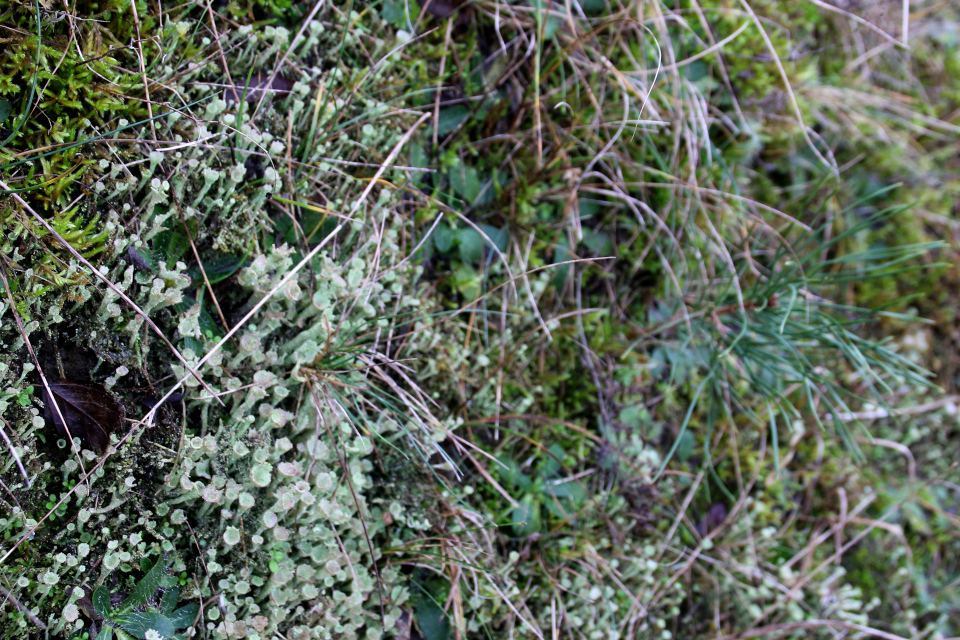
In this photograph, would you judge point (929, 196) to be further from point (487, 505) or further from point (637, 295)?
point (487, 505)

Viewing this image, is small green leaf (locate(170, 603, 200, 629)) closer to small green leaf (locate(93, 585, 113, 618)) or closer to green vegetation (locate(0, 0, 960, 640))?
green vegetation (locate(0, 0, 960, 640))

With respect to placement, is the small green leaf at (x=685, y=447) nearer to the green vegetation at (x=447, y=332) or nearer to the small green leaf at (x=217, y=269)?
the green vegetation at (x=447, y=332)

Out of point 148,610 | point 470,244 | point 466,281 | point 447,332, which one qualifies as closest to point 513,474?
point 447,332

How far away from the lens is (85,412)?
151 centimetres

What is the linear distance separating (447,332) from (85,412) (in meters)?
1.08

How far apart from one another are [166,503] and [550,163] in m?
1.64

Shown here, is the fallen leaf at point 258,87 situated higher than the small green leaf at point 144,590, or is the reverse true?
the fallen leaf at point 258,87

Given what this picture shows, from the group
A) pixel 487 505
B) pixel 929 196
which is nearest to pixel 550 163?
pixel 487 505

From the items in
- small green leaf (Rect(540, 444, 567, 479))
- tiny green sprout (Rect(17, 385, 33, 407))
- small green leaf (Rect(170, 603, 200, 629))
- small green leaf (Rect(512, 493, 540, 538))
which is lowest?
small green leaf (Rect(512, 493, 540, 538))

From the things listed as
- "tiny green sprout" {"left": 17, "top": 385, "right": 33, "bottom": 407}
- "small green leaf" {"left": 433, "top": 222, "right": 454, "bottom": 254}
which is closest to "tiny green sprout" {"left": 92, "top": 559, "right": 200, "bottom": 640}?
"tiny green sprout" {"left": 17, "top": 385, "right": 33, "bottom": 407}

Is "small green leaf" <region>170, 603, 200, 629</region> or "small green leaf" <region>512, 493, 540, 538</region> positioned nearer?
"small green leaf" <region>170, 603, 200, 629</region>

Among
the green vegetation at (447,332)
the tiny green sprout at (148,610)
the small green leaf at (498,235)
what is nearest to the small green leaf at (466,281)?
the green vegetation at (447,332)

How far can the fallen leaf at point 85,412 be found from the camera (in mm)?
1492

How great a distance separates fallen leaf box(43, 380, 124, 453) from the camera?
4.90 feet
